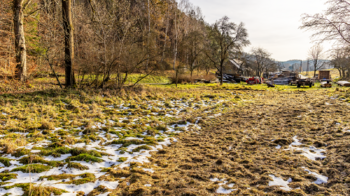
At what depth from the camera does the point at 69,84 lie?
1090cm

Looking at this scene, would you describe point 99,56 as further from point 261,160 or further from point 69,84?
point 261,160

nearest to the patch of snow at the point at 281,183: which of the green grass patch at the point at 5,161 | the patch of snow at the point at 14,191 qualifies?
the patch of snow at the point at 14,191

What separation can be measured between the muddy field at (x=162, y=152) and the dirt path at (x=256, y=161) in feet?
0.07

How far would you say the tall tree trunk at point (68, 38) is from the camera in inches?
403

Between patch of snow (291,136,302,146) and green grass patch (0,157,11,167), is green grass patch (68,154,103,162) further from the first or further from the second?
patch of snow (291,136,302,146)

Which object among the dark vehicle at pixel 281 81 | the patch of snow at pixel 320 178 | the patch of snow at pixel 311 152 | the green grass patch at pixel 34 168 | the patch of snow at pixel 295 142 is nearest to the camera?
the green grass patch at pixel 34 168

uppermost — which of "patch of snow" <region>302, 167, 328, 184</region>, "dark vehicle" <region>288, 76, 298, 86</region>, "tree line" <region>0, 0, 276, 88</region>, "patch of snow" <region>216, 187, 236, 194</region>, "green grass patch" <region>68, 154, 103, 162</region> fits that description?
"tree line" <region>0, 0, 276, 88</region>

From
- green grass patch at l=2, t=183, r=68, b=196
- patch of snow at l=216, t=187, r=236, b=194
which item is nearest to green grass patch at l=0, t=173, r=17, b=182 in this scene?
green grass patch at l=2, t=183, r=68, b=196

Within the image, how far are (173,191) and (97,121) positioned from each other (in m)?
4.73

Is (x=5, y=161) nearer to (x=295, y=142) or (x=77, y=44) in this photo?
(x=295, y=142)

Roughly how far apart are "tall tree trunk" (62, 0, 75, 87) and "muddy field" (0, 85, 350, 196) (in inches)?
92.0

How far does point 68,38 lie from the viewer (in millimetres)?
10328

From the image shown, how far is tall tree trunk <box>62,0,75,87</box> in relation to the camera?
1023 centimetres

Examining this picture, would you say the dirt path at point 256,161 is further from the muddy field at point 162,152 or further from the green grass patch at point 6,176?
the green grass patch at point 6,176
